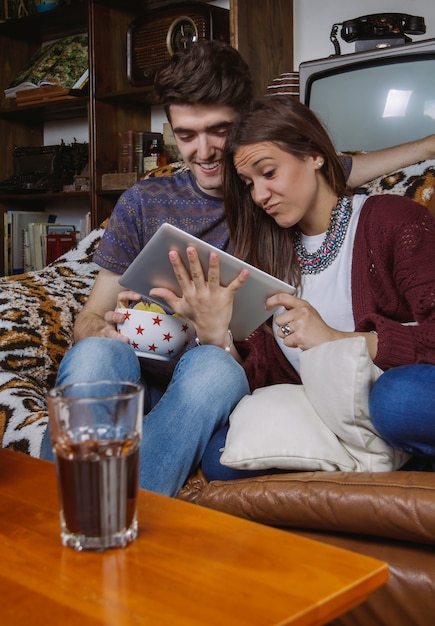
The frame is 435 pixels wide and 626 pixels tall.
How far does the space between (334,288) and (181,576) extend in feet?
3.23

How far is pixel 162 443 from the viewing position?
47.8 inches

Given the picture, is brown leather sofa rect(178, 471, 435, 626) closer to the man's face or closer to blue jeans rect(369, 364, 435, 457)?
blue jeans rect(369, 364, 435, 457)

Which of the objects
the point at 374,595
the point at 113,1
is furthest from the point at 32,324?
the point at 113,1

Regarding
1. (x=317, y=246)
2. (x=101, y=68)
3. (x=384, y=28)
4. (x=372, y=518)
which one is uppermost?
(x=101, y=68)

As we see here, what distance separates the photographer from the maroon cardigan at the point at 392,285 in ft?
4.17

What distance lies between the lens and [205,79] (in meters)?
1.62

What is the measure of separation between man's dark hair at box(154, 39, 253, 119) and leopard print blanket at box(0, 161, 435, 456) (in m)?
0.36

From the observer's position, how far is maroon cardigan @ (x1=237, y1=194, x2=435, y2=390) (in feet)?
4.17

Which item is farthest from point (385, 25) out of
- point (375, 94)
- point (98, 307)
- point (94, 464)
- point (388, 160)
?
point (94, 464)

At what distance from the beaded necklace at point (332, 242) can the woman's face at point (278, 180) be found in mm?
60

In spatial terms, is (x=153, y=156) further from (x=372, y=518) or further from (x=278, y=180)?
(x=372, y=518)

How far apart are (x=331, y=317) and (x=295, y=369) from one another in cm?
14

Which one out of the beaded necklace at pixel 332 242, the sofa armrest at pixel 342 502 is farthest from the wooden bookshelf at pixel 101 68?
the sofa armrest at pixel 342 502

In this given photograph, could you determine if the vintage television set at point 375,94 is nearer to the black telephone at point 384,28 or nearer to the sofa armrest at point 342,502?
the black telephone at point 384,28
